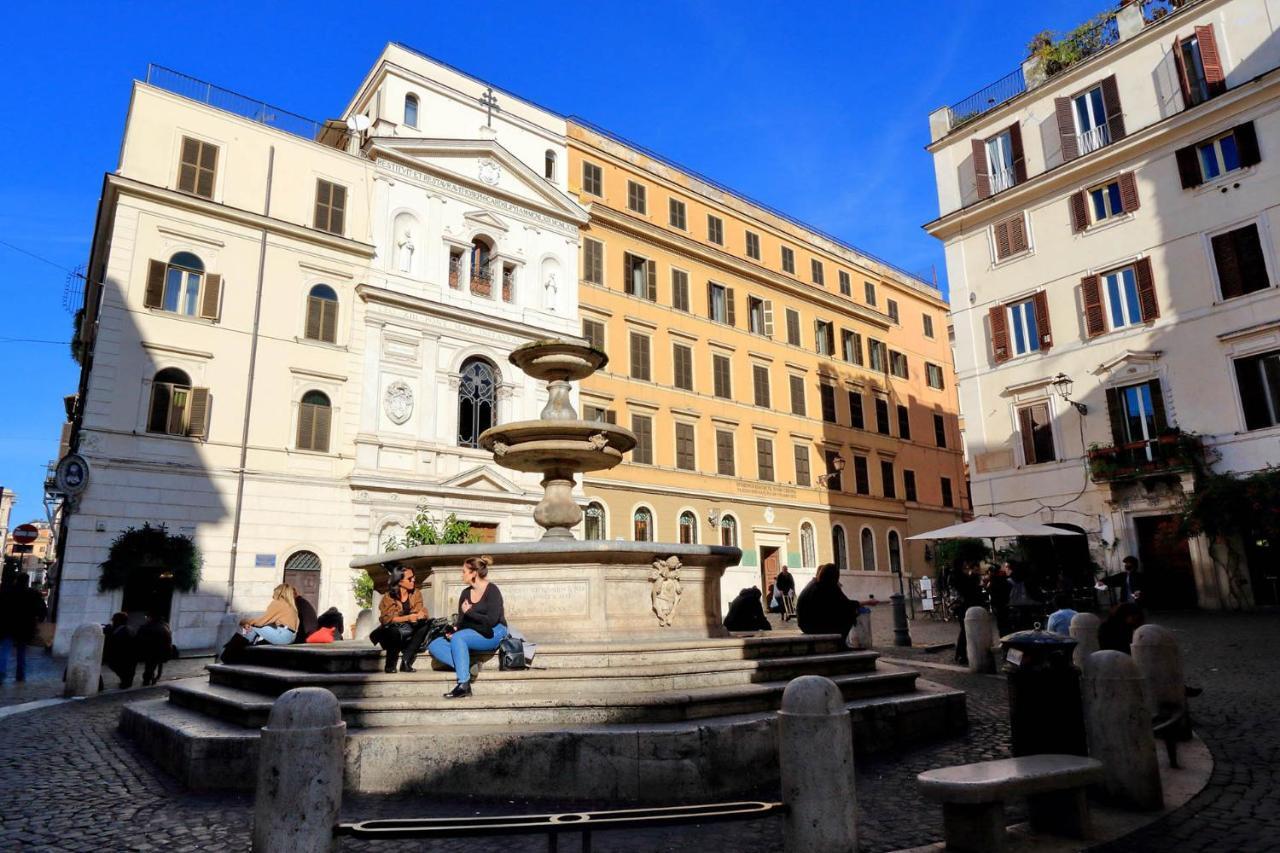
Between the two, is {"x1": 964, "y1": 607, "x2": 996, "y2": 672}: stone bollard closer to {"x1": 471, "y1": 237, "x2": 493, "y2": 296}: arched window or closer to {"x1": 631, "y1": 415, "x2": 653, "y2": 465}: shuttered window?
{"x1": 631, "y1": 415, "x2": 653, "y2": 465}: shuttered window

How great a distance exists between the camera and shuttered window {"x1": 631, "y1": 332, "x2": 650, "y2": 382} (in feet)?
95.0

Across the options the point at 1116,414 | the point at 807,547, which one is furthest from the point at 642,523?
the point at 1116,414

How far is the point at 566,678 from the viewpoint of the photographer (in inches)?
258

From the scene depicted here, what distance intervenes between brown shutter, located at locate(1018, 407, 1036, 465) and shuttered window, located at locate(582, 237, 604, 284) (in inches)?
575

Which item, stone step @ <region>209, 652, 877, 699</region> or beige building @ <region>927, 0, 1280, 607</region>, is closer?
stone step @ <region>209, 652, 877, 699</region>

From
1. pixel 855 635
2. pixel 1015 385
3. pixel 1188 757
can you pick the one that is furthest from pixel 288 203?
pixel 1188 757

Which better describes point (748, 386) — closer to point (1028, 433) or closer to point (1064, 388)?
point (1028, 433)

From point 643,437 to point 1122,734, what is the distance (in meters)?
23.9

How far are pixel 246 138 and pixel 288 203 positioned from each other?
2.04 m

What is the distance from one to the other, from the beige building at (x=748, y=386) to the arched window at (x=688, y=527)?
0.07m

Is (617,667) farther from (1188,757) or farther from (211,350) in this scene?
(211,350)

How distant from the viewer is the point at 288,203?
22.7 meters

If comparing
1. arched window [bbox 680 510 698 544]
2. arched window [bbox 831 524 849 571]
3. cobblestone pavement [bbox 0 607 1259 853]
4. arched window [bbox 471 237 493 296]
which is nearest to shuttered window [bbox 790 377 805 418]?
arched window [bbox 831 524 849 571]

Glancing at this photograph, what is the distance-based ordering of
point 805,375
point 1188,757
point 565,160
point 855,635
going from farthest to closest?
1. point 805,375
2. point 565,160
3. point 855,635
4. point 1188,757
